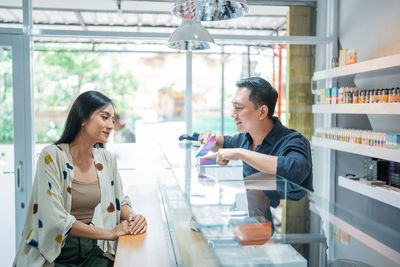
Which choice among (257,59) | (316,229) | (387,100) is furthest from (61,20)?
(316,229)

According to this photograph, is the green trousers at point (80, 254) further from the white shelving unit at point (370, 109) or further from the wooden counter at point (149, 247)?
the white shelving unit at point (370, 109)

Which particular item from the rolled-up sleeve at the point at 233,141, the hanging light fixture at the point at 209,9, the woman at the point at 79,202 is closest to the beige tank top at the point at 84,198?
the woman at the point at 79,202

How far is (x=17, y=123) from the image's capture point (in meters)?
3.61

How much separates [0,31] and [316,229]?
3.65 m

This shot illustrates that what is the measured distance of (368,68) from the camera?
295cm

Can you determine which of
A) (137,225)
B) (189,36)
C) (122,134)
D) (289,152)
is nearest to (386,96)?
(289,152)

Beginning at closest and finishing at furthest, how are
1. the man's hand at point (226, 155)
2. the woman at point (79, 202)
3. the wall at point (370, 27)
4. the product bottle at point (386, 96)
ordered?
the man's hand at point (226, 155) < the woman at point (79, 202) < the product bottle at point (386, 96) < the wall at point (370, 27)

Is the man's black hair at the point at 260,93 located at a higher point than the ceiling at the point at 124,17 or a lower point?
lower

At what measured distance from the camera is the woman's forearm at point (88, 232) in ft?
5.98

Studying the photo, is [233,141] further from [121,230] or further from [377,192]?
[377,192]

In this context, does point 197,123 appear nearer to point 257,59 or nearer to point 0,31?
point 257,59

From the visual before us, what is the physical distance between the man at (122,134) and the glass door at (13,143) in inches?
34.4

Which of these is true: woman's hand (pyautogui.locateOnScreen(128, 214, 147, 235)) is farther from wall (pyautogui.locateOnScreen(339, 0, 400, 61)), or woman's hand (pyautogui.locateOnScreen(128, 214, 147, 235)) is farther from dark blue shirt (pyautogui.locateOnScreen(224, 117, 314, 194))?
wall (pyautogui.locateOnScreen(339, 0, 400, 61))

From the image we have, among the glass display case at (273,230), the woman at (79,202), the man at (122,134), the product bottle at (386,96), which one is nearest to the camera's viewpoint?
the glass display case at (273,230)
